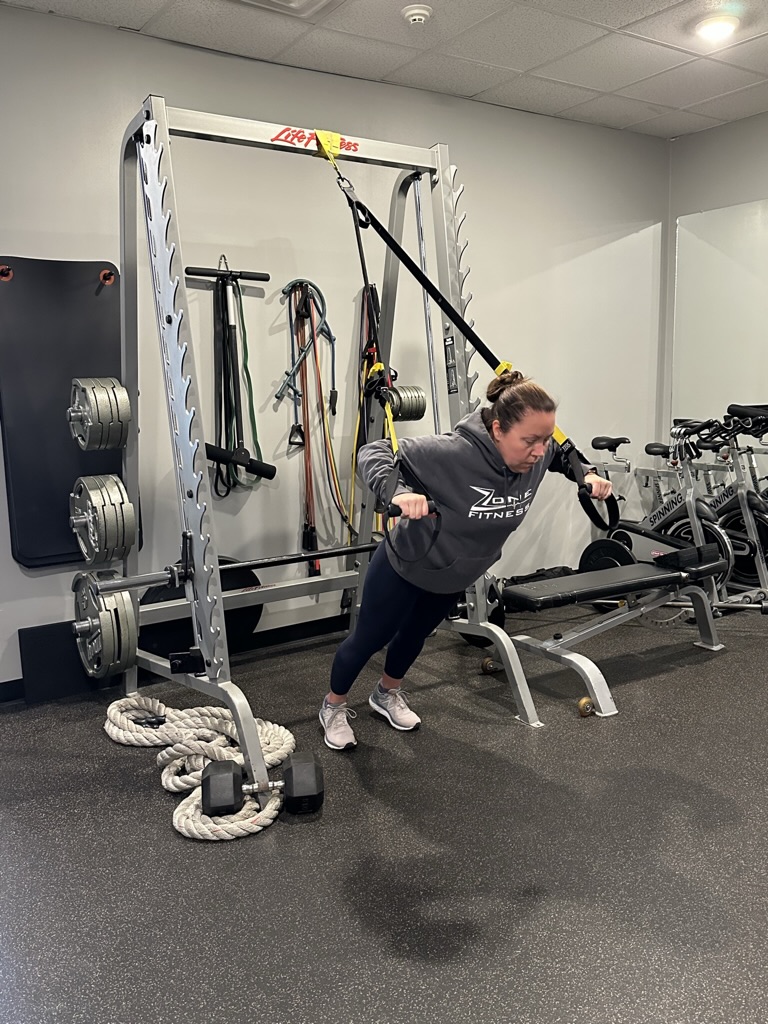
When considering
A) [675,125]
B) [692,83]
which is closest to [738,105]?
[675,125]

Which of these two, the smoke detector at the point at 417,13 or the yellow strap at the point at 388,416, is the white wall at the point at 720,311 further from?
the yellow strap at the point at 388,416

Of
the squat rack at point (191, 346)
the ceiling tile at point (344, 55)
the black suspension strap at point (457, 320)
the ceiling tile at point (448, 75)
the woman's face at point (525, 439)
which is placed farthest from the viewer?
the ceiling tile at point (448, 75)

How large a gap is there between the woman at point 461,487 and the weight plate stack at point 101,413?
3.17 feet

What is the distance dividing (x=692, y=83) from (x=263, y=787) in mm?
3896

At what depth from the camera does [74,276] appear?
335 cm

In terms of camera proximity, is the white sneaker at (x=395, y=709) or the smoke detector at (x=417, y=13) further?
the smoke detector at (x=417, y=13)

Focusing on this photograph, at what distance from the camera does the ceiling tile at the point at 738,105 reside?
4434mm

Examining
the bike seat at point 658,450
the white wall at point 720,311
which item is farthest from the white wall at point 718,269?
the bike seat at point 658,450

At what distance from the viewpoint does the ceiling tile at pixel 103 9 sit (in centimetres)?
315

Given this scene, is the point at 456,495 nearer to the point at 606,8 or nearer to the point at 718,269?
the point at 606,8

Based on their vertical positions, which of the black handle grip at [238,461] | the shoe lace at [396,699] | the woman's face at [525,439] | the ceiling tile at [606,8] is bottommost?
the shoe lace at [396,699]

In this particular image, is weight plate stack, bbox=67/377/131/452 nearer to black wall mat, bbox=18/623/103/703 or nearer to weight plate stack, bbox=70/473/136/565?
weight plate stack, bbox=70/473/136/565

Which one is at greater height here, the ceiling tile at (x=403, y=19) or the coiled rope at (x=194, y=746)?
the ceiling tile at (x=403, y=19)

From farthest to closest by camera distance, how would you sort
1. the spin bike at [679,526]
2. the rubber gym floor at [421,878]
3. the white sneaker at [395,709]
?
1. the spin bike at [679,526]
2. the white sneaker at [395,709]
3. the rubber gym floor at [421,878]
